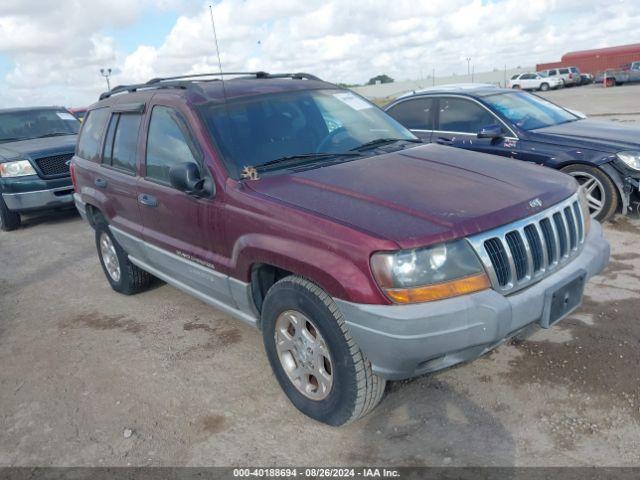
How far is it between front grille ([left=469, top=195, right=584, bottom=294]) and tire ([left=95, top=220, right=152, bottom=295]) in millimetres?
3422

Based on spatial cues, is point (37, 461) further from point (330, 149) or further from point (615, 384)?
point (615, 384)

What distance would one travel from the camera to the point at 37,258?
684 centimetres

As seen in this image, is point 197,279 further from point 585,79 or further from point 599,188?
point 585,79

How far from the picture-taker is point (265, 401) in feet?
10.9

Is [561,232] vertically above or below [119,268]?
above

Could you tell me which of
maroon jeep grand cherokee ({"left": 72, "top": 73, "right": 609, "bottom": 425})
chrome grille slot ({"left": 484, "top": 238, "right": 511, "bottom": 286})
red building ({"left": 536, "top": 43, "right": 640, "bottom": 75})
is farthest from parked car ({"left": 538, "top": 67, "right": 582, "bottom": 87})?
chrome grille slot ({"left": 484, "top": 238, "right": 511, "bottom": 286})

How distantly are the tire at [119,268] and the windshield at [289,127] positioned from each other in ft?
6.52

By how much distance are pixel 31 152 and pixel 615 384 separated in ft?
26.9

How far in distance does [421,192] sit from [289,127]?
3.82ft

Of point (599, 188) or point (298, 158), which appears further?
point (599, 188)

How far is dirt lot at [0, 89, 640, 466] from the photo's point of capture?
109 inches

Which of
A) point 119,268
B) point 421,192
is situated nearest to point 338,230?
point 421,192

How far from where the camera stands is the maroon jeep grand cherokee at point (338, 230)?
8.23 feet

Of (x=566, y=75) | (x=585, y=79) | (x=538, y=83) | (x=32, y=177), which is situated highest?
(x=32, y=177)
